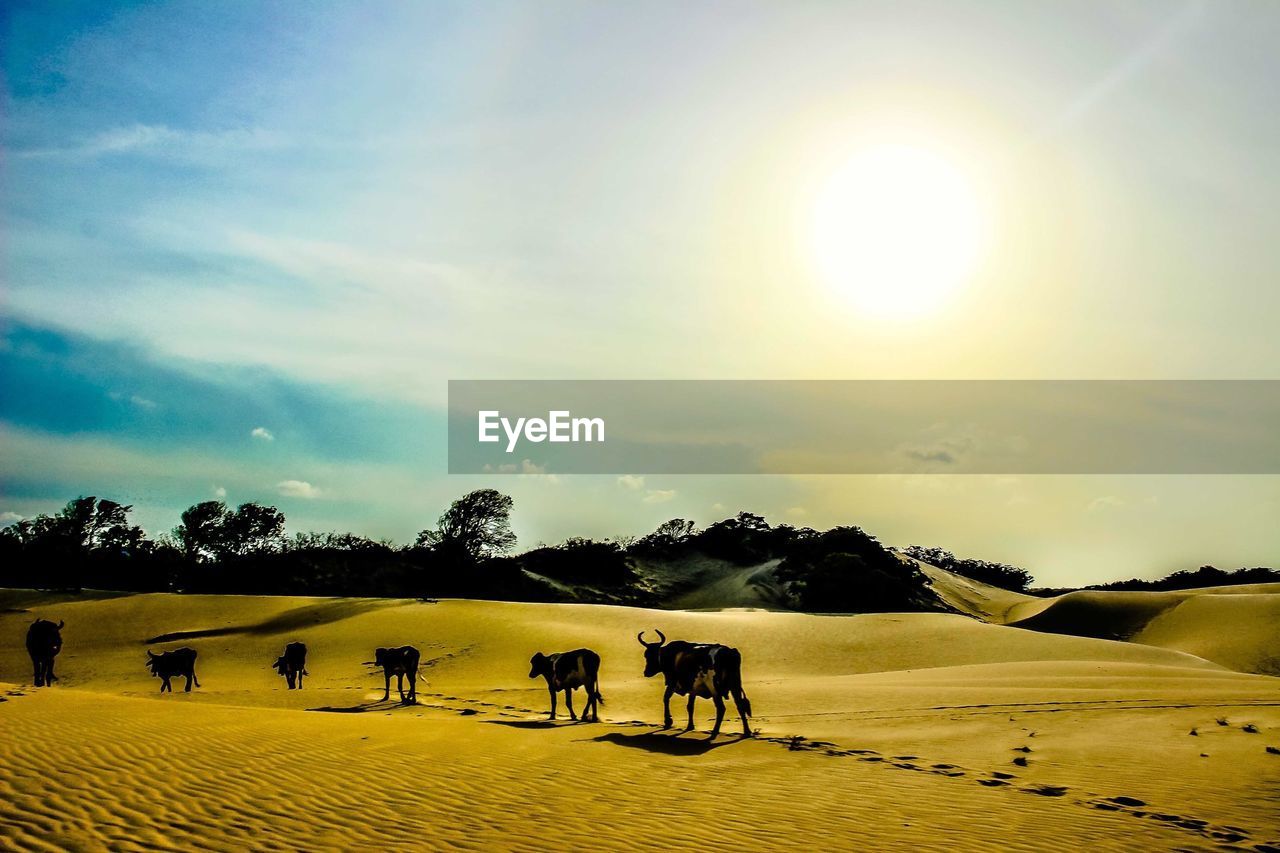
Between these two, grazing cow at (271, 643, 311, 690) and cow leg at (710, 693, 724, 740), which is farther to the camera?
grazing cow at (271, 643, 311, 690)

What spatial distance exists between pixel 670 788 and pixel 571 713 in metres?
7.93

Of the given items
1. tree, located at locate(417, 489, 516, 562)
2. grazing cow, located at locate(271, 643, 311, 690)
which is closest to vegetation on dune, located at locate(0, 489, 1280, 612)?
tree, located at locate(417, 489, 516, 562)

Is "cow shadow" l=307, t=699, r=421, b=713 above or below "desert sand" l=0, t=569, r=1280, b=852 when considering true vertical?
below

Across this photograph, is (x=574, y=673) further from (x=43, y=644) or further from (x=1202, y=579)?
(x=1202, y=579)

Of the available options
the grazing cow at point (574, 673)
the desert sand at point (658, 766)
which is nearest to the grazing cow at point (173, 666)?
the desert sand at point (658, 766)

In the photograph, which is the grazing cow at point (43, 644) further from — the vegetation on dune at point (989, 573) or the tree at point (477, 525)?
the vegetation on dune at point (989, 573)

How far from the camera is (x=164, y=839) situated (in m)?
7.66

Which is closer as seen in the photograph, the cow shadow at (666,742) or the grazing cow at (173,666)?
the cow shadow at (666,742)

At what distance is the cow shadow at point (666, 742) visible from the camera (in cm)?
1352

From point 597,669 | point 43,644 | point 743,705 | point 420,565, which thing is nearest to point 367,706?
point 597,669

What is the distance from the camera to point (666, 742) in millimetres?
14500

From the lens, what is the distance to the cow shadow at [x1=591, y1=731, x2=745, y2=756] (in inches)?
532

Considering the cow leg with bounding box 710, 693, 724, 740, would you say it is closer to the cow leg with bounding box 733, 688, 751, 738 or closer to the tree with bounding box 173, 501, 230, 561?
the cow leg with bounding box 733, 688, 751, 738

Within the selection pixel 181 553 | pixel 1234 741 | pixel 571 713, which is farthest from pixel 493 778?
pixel 181 553
